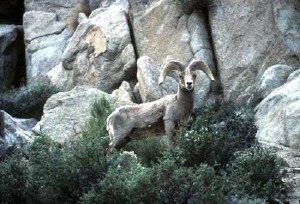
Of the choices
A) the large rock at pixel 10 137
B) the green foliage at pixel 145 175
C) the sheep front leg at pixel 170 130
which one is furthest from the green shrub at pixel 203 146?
the large rock at pixel 10 137

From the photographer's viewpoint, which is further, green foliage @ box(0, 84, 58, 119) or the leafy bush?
green foliage @ box(0, 84, 58, 119)

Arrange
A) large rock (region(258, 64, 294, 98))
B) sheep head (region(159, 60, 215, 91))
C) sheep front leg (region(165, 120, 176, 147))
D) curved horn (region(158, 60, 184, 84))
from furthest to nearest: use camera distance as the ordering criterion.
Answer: large rock (region(258, 64, 294, 98)) < curved horn (region(158, 60, 184, 84)) < sheep head (region(159, 60, 215, 91)) < sheep front leg (region(165, 120, 176, 147))

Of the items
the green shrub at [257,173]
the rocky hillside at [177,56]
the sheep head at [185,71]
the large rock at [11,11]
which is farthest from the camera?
the large rock at [11,11]

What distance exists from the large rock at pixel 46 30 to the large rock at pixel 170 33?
4.13 metres

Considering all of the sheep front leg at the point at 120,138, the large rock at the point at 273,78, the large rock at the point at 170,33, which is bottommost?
the sheep front leg at the point at 120,138

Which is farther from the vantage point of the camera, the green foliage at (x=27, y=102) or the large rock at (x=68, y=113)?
the green foliage at (x=27, y=102)

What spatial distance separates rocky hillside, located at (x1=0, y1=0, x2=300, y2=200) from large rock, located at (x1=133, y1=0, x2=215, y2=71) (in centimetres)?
3

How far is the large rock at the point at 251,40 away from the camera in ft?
55.8

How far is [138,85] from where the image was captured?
18.0 metres

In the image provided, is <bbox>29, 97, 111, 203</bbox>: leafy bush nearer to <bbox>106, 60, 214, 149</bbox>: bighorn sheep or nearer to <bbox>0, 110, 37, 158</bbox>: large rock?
<bbox>0, 110, 37, 158</bbox>: large rock

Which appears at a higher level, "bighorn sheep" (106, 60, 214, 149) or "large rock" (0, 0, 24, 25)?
"large rock" (0, 0, 24, 25)

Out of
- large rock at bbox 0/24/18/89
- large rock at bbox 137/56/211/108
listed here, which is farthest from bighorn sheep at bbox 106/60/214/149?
large rock at bbox 0/24/18/89

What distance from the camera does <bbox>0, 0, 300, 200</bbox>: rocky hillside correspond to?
1597 cm

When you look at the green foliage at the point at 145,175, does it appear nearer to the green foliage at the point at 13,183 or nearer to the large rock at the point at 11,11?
the green foliage at the point at 13,183
